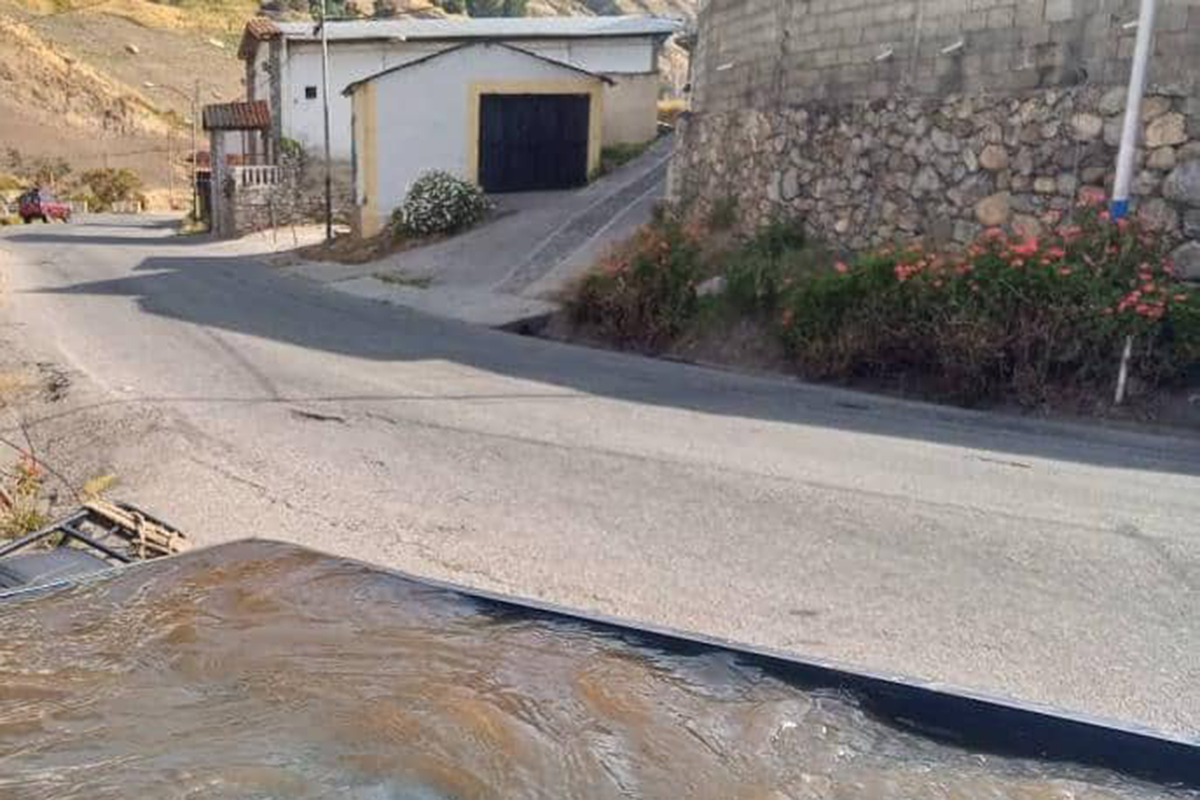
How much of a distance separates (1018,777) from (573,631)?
1.09m

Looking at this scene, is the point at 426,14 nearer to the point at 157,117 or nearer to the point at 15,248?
the point at 157,117

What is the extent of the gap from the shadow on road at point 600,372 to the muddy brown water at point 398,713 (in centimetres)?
548

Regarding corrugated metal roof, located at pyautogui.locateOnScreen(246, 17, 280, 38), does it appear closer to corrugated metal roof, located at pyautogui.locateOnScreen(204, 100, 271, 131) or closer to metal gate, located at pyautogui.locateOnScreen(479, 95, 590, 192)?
corrugated metal roof, located at pyautogui.locateOnScreen(204, 100, 271, 131)

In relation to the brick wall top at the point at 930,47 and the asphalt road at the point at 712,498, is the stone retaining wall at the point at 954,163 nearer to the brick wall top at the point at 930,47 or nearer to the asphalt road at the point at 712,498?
the brick wall top at the point at 930,47

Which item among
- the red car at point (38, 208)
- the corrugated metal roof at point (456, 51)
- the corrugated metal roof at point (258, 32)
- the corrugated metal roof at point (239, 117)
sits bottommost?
the red car at point (38, 208)

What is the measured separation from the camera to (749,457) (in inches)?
290

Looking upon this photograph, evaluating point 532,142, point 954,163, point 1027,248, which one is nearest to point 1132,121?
point 1027,248

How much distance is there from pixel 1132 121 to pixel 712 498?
5.61 meters

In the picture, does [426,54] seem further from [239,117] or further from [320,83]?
[239,117]

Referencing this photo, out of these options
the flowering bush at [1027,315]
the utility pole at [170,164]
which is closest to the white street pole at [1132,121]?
the flowering bush at [1027,315]

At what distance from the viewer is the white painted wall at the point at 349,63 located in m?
29.8

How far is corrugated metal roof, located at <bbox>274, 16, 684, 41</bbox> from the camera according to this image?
29656 millimetres

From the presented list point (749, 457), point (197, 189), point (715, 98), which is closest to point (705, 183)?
point (715, 98)

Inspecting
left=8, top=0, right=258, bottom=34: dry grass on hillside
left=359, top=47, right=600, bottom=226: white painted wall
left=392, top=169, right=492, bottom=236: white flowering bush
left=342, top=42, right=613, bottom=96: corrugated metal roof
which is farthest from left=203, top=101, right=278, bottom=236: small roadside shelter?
left=8, top=0, right=258, bottom=34: dry grass on hillside
